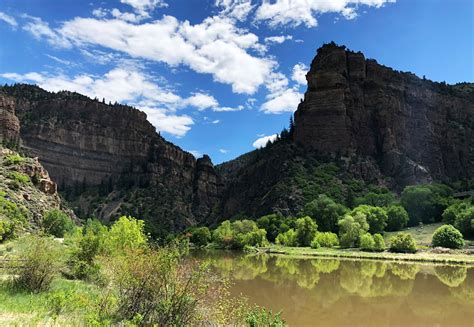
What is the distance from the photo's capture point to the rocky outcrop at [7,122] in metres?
145

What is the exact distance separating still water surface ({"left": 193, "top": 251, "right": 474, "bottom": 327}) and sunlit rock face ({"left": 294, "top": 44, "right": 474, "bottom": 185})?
391 ft

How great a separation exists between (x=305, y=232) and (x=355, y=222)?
1359 centimetres

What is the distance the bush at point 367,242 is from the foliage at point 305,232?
17380 mm

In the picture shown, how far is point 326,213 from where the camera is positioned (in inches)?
4584

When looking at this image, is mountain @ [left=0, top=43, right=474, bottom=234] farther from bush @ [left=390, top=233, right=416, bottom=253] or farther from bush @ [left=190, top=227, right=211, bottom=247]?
bush @ [left=390, top=233, right=416, bottom=253]

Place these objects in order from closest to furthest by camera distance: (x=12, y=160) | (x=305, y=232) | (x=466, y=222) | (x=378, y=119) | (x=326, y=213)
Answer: (x=12, y=160), (x=466, y=222), (x=305, y=232), (x=326, y=213), (x=378, y=119)

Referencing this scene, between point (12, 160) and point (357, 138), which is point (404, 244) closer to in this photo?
point (12, 160)

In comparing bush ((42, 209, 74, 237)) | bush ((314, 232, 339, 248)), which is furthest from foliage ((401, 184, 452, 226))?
bush ((42, 209, 74, 237))

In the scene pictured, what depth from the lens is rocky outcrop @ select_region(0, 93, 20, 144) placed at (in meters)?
145

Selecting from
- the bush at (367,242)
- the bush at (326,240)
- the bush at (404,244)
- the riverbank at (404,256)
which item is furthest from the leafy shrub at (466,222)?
the bush at (326,240)

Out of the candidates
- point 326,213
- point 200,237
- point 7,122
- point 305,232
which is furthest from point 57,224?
point 7,122

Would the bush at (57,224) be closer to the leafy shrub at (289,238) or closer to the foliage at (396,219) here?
the leafy shrub at (289,238)

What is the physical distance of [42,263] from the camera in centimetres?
2108

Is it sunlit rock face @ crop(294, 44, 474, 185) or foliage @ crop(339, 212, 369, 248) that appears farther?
sunlit rock face @ crop(294, 44, 474, 185)
